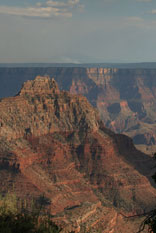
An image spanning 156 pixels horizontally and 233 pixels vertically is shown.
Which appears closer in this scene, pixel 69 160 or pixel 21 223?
pixel 21 223

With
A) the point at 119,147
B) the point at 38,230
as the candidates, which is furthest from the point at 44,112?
the point at 38,230

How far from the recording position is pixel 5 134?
112 metres

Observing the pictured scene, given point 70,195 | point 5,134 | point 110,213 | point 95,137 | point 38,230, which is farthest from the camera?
point 95,137

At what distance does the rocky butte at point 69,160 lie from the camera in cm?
9975

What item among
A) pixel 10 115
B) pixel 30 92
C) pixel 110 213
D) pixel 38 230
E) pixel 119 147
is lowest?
pixel 110 213

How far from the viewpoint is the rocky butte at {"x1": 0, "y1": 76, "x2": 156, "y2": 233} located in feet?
327

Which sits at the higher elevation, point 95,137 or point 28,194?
point 95,137

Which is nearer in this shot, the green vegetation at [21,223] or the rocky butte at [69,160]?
the green vegetation at [21,223]

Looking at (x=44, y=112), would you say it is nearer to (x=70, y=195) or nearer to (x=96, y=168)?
(x=96, y=168)

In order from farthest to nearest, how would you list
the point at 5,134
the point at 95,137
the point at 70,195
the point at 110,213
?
the point at 95,137 → the point at 5,134 → the point at 70,195 → the point at 110,213

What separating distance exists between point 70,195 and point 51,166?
1246 centimetres

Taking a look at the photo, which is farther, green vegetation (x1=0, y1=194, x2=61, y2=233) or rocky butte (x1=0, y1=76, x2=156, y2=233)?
rocky butte (x1=0, y1=76, x2=156, y2=233)

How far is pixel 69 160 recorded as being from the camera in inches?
4619

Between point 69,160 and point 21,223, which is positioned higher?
point 69,160
